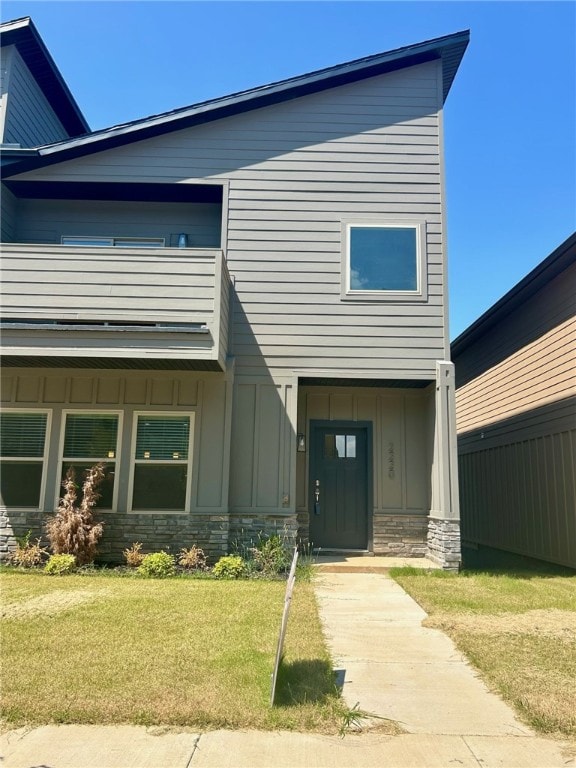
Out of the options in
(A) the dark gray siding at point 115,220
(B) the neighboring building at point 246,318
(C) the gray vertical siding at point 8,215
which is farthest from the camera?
(A) the dark gray siding at point 115,220

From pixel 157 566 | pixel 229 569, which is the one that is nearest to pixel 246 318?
pixel 229 569

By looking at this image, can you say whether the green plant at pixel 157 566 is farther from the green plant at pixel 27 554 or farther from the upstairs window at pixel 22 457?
the upstairs window at pixel 22 457

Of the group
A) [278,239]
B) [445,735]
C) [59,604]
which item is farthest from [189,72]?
[445,735]

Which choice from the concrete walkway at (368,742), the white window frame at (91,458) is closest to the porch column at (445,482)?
the concrete walkway at (368,742)

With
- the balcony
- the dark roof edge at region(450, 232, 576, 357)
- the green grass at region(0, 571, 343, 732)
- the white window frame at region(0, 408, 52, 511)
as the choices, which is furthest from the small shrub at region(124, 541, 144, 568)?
the dark roof edge at region(450, 232, 576, 357)

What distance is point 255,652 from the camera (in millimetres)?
4406

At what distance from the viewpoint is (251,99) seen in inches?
375

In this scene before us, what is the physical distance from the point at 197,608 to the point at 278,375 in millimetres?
4135

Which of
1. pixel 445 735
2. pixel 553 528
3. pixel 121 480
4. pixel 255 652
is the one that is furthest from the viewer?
pixel 553 528

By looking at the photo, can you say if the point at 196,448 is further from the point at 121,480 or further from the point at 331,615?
the point at 331,615

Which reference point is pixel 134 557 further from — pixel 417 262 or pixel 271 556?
pixel 417 262

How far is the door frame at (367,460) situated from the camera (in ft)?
30.8

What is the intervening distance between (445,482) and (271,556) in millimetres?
2785

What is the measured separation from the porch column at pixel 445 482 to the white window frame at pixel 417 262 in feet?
3.97
